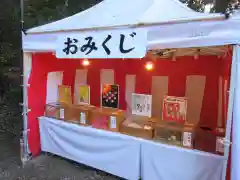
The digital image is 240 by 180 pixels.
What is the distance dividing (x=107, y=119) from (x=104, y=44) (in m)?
1.16

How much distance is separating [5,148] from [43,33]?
255cm

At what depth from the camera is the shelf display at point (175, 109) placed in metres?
2.95

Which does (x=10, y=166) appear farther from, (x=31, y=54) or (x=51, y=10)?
(x=51, y=10)

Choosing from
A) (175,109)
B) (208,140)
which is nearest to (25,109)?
(175,109)

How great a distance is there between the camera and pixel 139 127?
9.87ft

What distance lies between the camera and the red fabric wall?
3393 millimetres

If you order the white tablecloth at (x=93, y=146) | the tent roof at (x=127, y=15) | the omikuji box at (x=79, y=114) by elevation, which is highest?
the tent roof at (x=127, y=15)

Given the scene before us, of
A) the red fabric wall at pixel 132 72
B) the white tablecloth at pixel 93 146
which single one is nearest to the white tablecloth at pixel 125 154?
the white tablecloth at pixel 93 146

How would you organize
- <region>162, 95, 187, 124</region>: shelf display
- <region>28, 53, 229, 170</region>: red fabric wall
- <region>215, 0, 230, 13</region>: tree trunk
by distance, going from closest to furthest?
1. <region>162, 95, 187, 124</region>: shelf display
2. <region>28, 53, 229, 170</region>: red fabric wall
3. <region>215, 0, 230, 13</region>: tree trunk

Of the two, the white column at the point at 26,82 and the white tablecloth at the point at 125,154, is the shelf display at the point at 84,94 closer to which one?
the white tablecloth at the point at 125,154

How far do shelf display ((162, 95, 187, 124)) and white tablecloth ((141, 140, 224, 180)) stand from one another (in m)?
0.45

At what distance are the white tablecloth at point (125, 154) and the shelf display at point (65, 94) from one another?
1.55ft

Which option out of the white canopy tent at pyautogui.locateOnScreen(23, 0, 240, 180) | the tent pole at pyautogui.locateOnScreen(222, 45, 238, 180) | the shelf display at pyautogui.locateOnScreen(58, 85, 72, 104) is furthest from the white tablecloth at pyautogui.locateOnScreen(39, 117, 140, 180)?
the tent pole at pyautogui.locateOnScreen(222, 45, 238, 180)

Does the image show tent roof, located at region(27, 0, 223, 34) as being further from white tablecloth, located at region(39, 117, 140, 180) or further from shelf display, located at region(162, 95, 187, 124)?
white tablecloth, located at region(39, 117, 140, 180)
